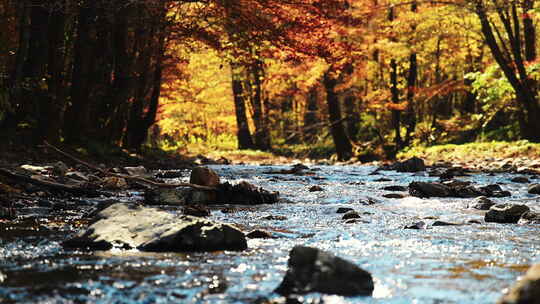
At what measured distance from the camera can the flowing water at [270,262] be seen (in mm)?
2824

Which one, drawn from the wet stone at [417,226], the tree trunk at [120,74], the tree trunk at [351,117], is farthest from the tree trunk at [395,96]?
the wet stone at [417,226]

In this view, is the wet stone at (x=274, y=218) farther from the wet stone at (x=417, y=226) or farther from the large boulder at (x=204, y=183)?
the large boulder at (x=204, y=183)

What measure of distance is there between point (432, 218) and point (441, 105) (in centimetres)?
2455

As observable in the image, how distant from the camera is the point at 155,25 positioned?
1343 centimetres

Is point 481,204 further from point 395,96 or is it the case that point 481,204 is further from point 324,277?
point 395,96

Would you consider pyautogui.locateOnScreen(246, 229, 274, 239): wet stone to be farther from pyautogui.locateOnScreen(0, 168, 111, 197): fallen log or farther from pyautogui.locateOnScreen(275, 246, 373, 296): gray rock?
pyautogui.locateOnScreen(0, 168, 111, 197): fallen log

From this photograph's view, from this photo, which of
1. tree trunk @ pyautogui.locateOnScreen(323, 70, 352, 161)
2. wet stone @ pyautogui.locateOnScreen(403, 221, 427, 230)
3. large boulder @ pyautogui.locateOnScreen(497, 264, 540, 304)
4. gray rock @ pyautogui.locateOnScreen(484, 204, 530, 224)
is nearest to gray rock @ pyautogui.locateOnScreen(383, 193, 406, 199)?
gray rock @ pyautogui.locateOnScreen(484, 204, 530, 224)

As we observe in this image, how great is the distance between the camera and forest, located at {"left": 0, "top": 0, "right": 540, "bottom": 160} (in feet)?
40.8

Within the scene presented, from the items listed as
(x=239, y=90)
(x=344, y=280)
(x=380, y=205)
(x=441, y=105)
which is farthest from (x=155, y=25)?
(x=441, y=105)

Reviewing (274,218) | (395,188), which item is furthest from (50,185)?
(395,188)

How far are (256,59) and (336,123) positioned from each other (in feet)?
23.0

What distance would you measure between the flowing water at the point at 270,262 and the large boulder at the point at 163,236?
0.41 ft

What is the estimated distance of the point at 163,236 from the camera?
3949 millimetres

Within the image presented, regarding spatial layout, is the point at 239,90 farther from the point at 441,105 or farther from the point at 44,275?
the point at 44,275
